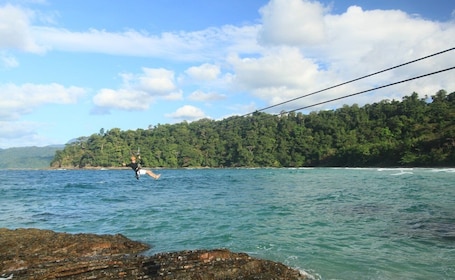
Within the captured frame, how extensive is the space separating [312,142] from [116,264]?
155 m

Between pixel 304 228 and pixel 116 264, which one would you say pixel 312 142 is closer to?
pixel 304 228

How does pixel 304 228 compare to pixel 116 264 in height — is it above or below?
below

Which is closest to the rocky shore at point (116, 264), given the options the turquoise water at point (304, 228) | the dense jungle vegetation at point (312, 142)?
the turquoise water at point (304, 228)

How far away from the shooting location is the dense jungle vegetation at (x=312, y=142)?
107 meters

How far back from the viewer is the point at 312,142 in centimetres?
16000

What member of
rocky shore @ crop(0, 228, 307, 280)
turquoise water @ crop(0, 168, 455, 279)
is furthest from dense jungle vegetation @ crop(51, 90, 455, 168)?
rocky shore @ crop(0, 228, 307, 280)

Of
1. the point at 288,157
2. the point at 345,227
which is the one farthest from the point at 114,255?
the point at 288,157

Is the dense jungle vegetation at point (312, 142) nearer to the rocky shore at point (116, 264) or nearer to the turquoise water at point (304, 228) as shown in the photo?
the turquoise water at point (304, 228)

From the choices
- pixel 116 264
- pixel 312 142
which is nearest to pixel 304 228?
pixel 116 264

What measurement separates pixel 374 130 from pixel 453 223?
131639 mm

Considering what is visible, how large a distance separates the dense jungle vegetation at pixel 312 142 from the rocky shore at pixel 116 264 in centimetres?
9692

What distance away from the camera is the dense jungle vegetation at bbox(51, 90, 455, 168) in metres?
107

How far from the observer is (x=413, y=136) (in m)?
115

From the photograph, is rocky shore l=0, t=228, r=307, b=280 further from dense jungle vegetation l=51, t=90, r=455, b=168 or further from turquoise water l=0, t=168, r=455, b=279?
dense jungle vegetation l=51, t=90, r=455, b=168
